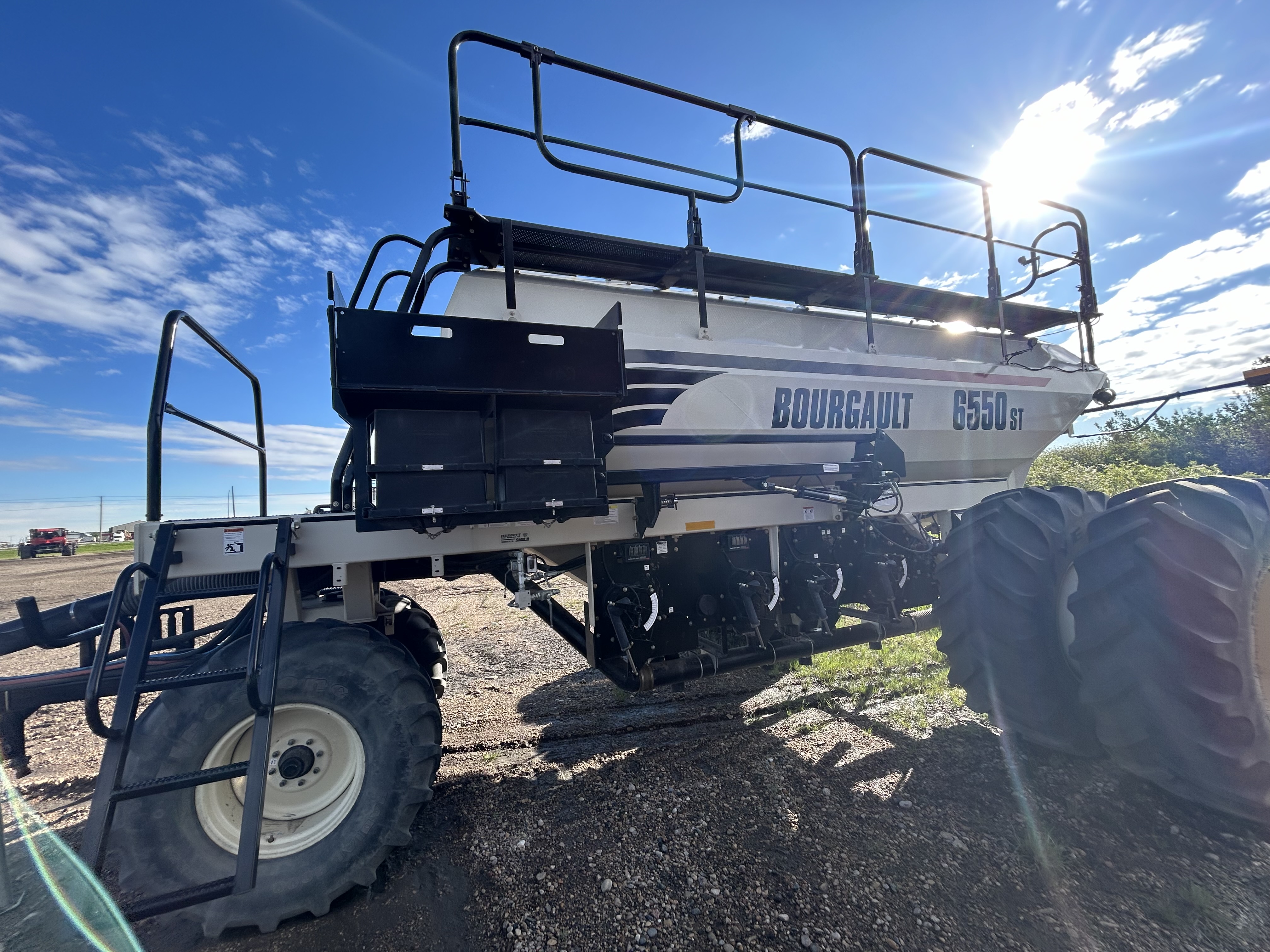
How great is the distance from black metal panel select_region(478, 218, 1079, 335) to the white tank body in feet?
0.60

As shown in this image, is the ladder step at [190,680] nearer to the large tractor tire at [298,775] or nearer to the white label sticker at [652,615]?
the large tractor tire at [298,775]

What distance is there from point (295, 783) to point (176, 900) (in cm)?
59

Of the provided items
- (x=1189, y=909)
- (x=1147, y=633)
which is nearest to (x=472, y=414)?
(x=1147, y=633)

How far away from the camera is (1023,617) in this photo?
9.93ft

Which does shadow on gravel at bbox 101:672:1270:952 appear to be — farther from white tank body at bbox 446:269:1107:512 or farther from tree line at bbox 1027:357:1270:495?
tree line at bbox 1027:357:1270:495

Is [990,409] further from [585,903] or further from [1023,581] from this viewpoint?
[585,903]

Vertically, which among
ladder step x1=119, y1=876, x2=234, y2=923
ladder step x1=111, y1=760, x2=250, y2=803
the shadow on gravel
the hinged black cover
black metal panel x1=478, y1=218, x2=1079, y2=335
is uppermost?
black metal panel x1=478, y1=218, x2=1079, y2=335

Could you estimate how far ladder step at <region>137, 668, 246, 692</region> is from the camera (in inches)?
87.0

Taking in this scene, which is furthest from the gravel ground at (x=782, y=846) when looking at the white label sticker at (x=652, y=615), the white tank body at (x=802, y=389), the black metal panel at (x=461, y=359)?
the black metal panel at (x=461, y=359)

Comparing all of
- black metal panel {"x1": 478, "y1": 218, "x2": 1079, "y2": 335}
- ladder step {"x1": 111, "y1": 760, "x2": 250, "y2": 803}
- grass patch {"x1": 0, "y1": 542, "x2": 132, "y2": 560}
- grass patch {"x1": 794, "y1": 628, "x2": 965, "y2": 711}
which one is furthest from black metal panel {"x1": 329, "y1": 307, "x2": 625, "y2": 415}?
Result: grass patch {"x1": 0, "y1": 542, "x2": 132, "y2": 560}

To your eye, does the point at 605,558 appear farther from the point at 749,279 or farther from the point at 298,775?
the point at 749,279

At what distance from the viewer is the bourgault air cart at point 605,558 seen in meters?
2.38

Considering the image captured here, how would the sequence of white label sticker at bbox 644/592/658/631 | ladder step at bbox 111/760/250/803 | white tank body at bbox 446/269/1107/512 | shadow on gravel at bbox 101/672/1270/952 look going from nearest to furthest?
ladder step at bbox 111/760/250/803, shadow on gravel at bbox 101/672/1270/952, white tank body at bbox 446/269/1107/512, white label sticker at bbox 644/592/658/631

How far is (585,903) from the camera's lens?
2.38 meters
